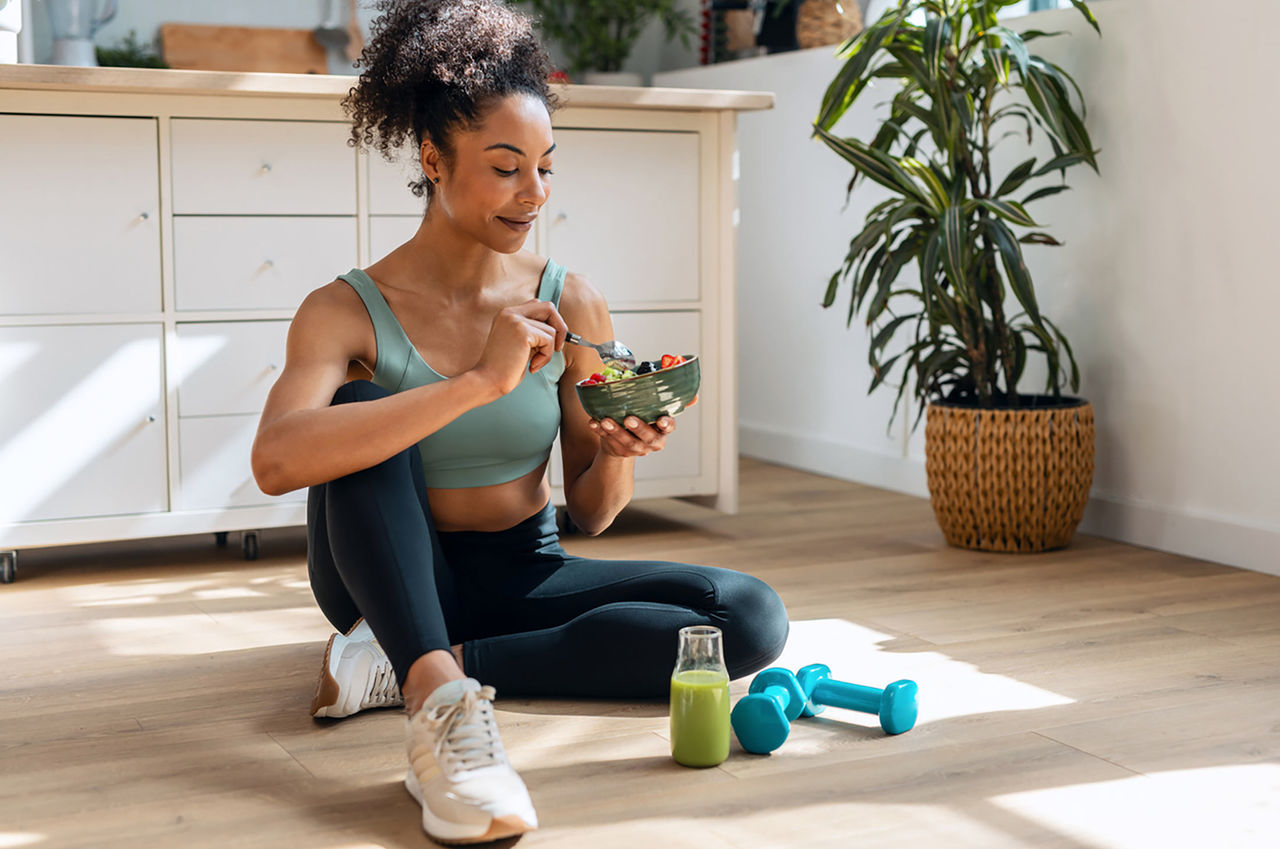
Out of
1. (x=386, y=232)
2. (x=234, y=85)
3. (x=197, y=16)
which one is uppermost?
(x=197, y=16)

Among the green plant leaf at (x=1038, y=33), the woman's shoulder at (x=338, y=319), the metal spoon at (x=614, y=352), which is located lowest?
the metal spoon at (x=614, y=352)

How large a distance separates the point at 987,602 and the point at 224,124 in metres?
1.60

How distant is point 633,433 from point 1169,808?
68cm

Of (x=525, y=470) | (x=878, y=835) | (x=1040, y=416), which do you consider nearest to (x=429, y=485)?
(x=525, y=470)

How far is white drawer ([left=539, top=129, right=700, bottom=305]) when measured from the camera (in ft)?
9.25

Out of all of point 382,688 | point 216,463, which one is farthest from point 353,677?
point 216,463

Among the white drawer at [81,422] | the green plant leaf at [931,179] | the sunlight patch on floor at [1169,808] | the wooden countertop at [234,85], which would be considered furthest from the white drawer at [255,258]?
the sunlight patch on floor at [1169,808]

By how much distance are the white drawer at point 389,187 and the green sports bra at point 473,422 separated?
1.02 m

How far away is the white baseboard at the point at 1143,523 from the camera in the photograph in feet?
8.43

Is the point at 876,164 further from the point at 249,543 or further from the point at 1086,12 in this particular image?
the point at 249,543

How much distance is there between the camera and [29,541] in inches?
98.5

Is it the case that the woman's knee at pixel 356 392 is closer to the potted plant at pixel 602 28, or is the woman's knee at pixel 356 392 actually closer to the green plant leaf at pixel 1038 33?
the green plant leaf at pixel 1038 33

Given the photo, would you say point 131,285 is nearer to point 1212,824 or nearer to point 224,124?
point 224,124

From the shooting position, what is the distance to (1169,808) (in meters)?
1.40
